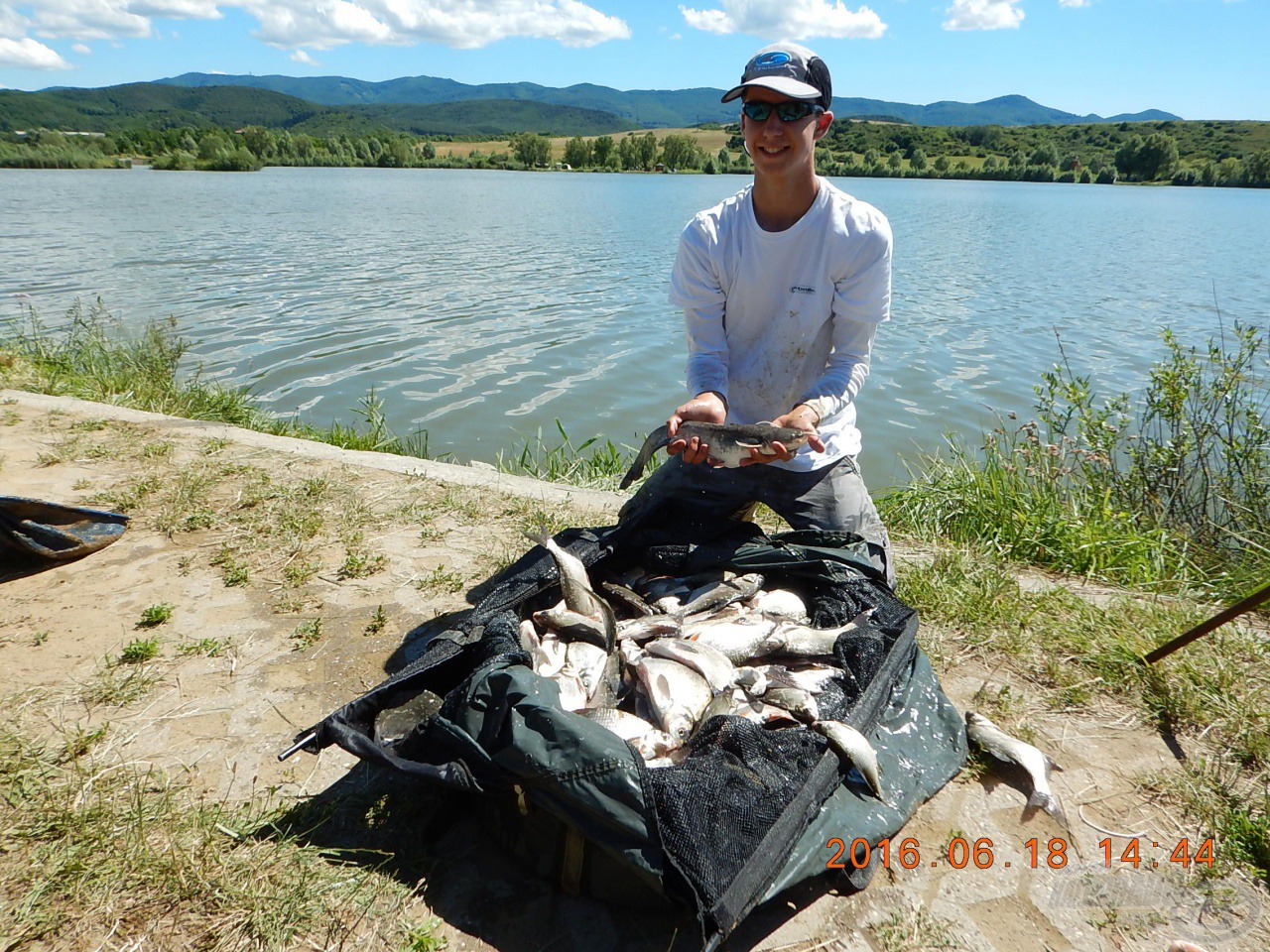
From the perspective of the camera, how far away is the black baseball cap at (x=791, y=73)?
3299 mm

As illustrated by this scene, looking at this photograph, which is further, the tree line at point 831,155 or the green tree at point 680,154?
the green tree at point 680,154

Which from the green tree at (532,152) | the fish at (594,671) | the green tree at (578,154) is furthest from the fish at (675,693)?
the green tree at (578,154)

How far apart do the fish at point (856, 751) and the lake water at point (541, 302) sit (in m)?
5.74

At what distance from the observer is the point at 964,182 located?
211ft

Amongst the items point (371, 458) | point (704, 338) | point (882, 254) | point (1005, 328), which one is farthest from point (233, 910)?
point (1005, 328)

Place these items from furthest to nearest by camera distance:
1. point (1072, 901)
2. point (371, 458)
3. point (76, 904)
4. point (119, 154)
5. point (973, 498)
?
point (119, 154) < point (371, 458) < point (973, 498) < point (1072, 901) < point (76, 904)

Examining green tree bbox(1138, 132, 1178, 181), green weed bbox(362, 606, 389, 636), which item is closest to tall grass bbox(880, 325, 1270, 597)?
green weed bbox(362, 606, 389, 636)

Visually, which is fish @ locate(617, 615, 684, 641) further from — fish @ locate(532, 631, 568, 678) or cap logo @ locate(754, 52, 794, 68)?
cap logo @ locate(754, 52, 794, 68)

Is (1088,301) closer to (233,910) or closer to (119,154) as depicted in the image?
(233,910)

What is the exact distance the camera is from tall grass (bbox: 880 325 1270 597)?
4.68 metres

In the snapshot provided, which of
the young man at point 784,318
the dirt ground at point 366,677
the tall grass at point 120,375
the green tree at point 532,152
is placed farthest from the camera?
the green tree at point 532,152

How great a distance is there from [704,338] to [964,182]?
6973cm

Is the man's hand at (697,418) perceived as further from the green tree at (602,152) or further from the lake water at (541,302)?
the green tree at (602,152)

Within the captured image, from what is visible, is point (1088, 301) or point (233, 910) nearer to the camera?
point (233, 910)
